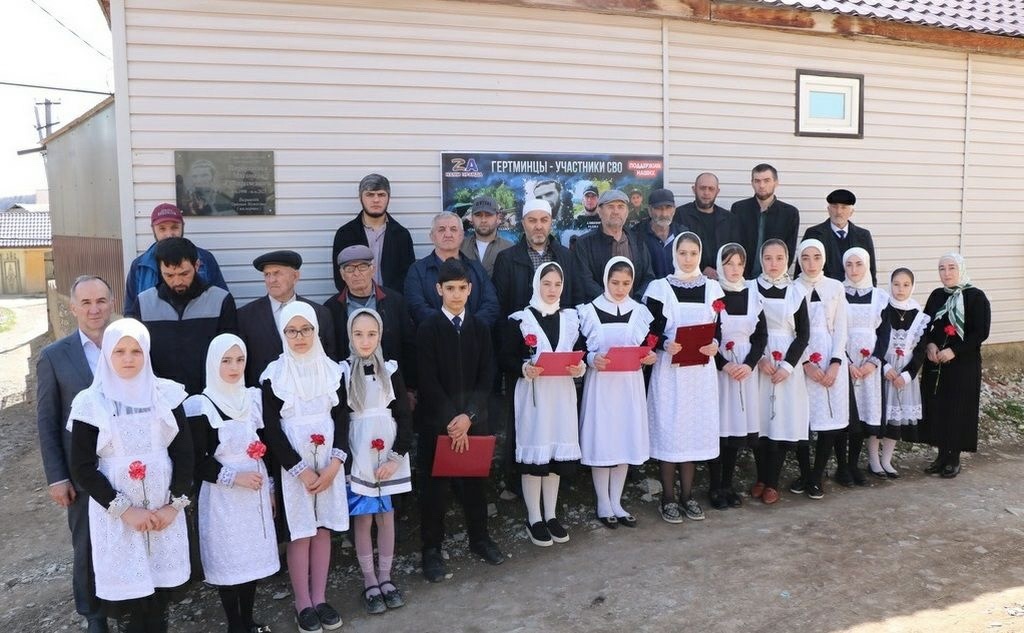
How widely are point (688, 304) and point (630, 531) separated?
155 cm

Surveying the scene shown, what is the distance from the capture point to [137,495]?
3.41 m

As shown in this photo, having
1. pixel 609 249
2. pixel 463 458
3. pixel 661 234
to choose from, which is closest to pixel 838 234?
pixel 661 234

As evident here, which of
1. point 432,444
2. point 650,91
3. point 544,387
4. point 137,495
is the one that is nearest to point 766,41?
point 650,91

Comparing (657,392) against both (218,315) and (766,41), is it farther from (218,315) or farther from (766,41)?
(766,41)

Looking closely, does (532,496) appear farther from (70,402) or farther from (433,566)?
(70,402)

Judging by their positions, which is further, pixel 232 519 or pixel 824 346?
pixel 824 346

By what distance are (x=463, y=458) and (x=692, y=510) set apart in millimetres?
1778

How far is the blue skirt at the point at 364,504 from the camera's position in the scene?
13.3ft

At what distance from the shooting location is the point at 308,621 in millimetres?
3846

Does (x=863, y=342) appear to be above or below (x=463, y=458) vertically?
above

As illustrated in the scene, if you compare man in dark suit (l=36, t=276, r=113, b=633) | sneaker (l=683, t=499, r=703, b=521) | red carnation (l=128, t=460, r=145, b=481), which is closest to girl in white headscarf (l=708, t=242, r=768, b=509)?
sneaker (l=683, t=499, r=703, b=521)

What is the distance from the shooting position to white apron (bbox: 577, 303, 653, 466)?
193 inches

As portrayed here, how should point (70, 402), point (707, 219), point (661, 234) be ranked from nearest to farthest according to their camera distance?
point (70, 402), point (661, 234), point (707, 219)

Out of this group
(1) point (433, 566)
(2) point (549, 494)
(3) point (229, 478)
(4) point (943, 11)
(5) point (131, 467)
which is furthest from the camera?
(4) point (943, 11)
